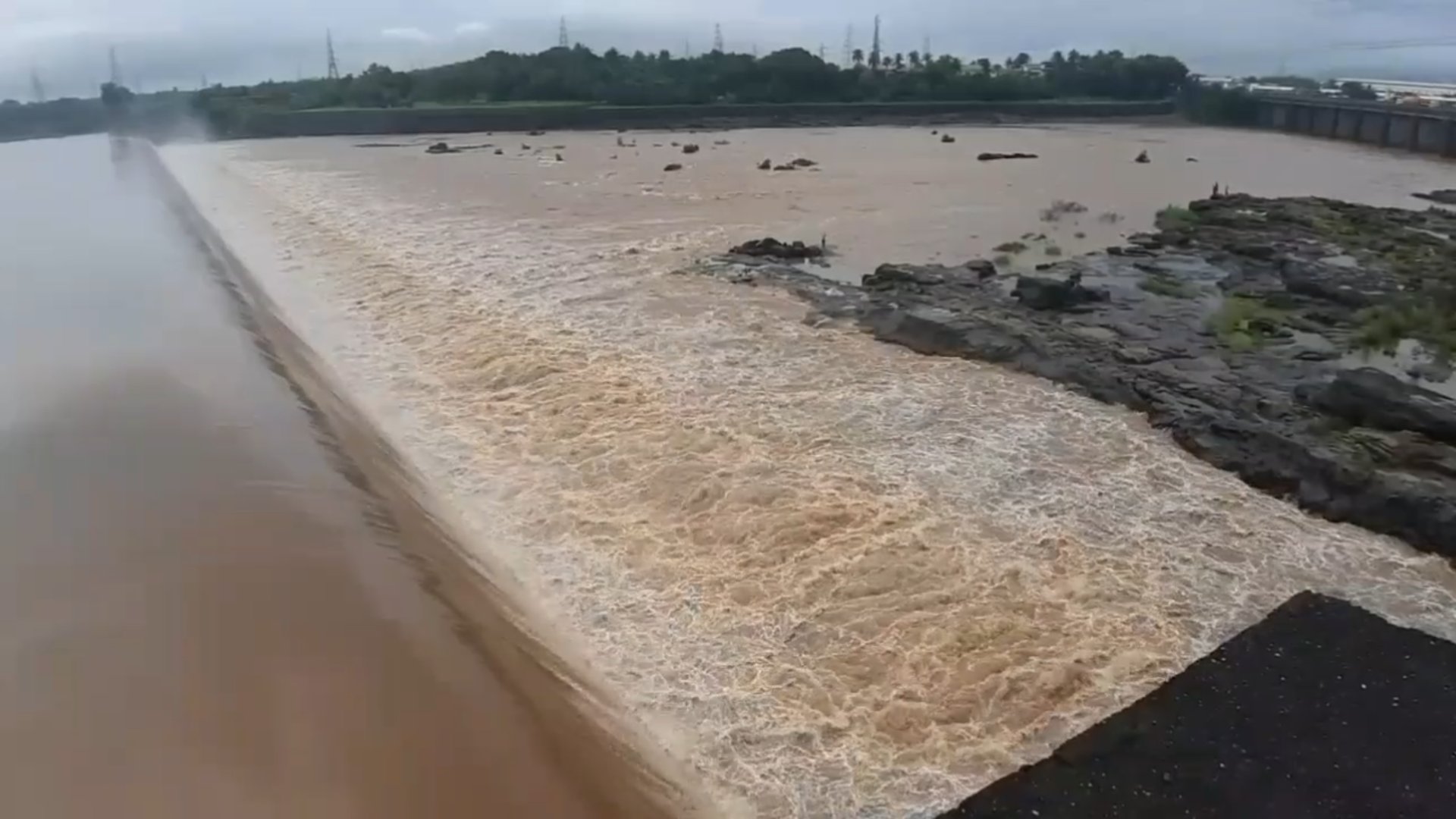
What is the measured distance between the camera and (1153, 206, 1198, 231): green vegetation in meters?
16.1

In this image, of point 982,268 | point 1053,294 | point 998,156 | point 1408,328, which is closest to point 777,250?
point 982,268

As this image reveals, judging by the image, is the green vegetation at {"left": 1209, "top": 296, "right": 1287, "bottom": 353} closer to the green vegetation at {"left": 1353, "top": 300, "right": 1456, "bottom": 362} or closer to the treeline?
the green vegetation at {"left": 1353, "top": 300, "right": 1456, "bottom": 362}

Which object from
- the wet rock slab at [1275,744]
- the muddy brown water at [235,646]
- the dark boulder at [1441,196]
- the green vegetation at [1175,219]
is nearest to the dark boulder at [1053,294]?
the green vegetation at [1175,219]

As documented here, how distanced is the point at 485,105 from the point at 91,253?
27127mm

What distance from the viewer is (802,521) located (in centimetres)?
627

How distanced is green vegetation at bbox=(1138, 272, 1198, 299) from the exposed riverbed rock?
0.12 ft

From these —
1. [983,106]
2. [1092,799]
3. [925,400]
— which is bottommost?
[1092,799]

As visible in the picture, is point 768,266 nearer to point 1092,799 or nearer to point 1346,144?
point 1092,799

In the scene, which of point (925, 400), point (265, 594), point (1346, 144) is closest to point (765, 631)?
point (265, 594)

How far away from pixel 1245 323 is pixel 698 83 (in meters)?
36.4

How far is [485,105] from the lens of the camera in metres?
40.0

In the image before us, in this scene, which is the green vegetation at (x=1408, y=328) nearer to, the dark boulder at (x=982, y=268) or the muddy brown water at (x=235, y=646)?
the dark boulder at (x=982, y=268)

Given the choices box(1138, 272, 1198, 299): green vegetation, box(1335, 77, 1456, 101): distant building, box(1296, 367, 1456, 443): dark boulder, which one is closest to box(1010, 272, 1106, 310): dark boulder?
box(1138, 272, 1198, 299): green vegetation

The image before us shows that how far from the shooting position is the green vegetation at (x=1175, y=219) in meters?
16.1
